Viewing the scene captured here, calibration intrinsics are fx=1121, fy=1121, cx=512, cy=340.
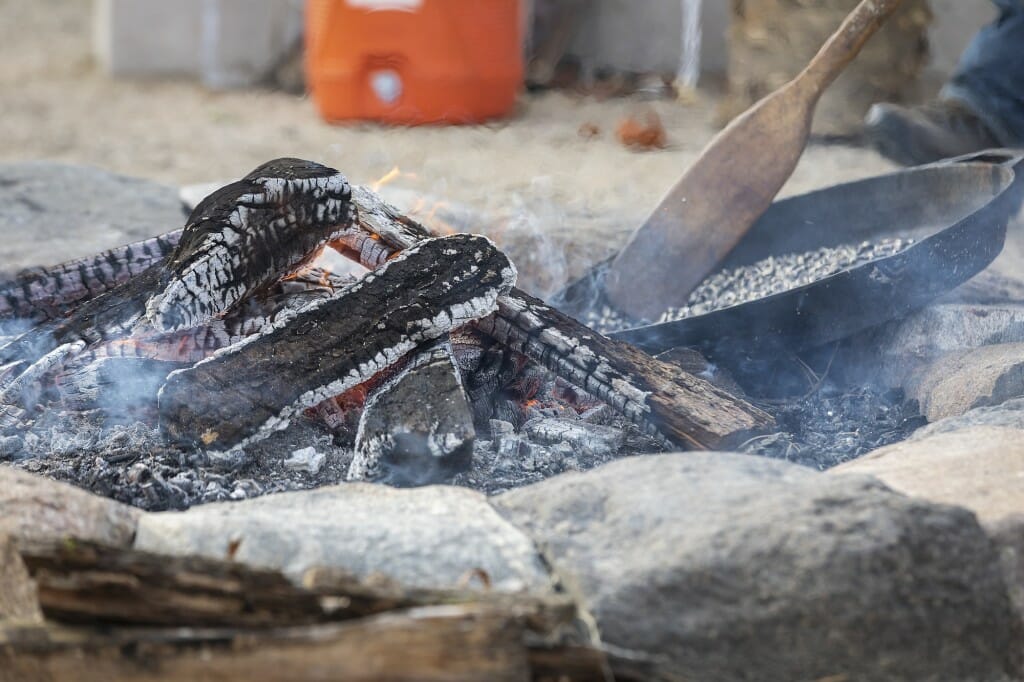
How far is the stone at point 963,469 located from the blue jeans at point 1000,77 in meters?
3.30

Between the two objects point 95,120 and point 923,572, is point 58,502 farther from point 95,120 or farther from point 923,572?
point 95,120

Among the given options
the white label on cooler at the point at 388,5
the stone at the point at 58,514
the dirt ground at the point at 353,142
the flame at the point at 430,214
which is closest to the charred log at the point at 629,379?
the flame at the point at 430,214

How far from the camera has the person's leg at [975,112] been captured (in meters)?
4.82

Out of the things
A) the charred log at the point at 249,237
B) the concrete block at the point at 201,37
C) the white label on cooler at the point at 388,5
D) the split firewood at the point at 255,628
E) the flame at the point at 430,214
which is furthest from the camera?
the concrete block at the point at 201,37

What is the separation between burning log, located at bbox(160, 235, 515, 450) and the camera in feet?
7.34

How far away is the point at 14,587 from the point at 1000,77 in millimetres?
4576

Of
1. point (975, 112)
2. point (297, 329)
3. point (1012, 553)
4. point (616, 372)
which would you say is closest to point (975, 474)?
point (1012, 553)

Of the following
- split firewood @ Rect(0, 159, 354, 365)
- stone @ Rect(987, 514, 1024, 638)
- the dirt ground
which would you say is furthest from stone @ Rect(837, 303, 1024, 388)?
the dirt ground

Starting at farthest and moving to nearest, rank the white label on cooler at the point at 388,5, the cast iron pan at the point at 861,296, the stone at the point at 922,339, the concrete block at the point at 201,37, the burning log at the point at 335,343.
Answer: the concrete block at the point at 201,37, the white label on cooler at the point at 388,5, the stone at the point at 922,339, the cast iron pan at the point at 861,296, the burning log at the point at 335,343

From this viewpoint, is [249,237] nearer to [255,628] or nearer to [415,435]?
[415,435]

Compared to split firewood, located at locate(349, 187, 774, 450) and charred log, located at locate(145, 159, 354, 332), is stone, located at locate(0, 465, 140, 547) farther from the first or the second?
split firewood, located at locate(349, 187, 774, 450)

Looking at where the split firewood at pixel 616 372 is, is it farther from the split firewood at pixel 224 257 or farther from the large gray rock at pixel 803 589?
the large gray rock at pixel 803 589

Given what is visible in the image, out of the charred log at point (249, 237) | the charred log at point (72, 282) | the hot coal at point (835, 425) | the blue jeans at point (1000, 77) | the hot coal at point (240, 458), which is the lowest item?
the hot coal at point (240, 458)

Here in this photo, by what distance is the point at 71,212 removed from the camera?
3.90 m
